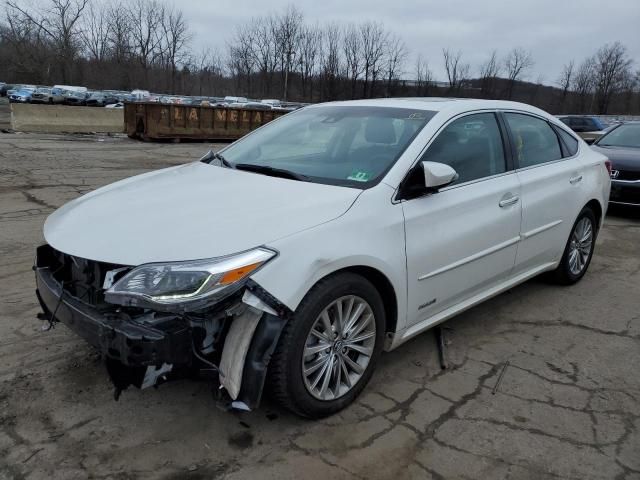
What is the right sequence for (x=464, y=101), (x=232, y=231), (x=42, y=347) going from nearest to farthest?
(x=232, y=231) < (x=42, y=347) < (x=464, y=101)

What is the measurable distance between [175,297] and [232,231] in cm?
42

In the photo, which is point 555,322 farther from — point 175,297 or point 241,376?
point 175,297

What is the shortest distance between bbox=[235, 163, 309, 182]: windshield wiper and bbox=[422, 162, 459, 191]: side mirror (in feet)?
2.30

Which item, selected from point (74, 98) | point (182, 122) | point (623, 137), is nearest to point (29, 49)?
point (74, 98)

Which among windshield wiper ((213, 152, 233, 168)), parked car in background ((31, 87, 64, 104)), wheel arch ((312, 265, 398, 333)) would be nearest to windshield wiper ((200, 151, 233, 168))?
windshield wiper ((213, 152, 233, 168))

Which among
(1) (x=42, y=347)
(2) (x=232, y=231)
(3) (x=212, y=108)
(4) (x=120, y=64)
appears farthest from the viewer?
Result: (4) (x=120, y=64)

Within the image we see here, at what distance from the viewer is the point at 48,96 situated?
46031 mm

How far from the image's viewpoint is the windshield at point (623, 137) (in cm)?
902

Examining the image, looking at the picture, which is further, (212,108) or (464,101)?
(212,108)

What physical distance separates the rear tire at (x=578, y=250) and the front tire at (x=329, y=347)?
8.51 ft

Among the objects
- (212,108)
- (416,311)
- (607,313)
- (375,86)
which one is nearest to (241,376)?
(416,311)

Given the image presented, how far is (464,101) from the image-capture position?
3.76 m

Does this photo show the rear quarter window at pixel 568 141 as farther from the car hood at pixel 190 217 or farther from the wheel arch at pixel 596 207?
the car hood at pixel 190 217

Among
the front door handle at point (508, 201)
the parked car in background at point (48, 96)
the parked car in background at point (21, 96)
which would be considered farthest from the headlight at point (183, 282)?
the parked car in background at point (21, 96)
